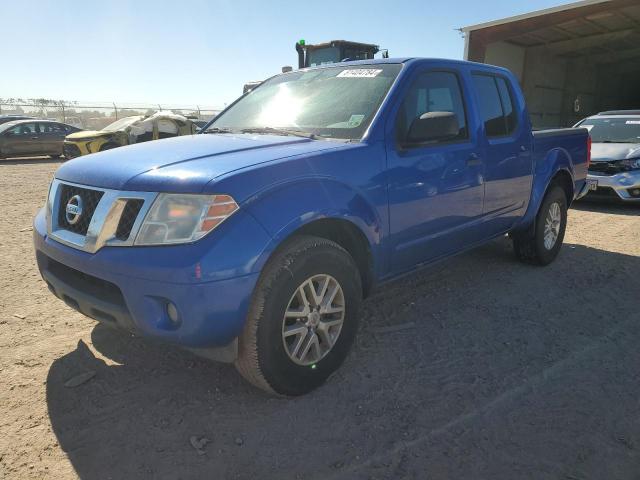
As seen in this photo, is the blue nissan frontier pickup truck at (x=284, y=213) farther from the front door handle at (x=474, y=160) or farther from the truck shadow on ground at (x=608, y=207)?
the truck shadow on ground at (x=608, y=207)

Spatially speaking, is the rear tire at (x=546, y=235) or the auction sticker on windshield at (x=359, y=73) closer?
the auction sticker on windshield at (x=359, y=73)

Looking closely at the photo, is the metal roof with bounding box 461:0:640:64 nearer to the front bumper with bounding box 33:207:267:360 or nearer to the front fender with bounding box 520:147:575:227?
the front fender with bounding box 520:147:575:227

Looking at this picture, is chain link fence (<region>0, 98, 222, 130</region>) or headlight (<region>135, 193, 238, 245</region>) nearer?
headlight (<region>135, 193, 238, 245</region>)

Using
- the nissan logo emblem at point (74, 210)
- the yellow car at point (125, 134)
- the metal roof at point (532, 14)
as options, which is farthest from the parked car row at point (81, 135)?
the nissan logo emblem at point (74, 210)

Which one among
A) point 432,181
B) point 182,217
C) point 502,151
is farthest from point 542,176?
point 182,217

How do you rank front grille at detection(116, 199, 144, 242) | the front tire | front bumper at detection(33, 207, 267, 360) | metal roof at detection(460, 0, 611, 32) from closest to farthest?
1. front bumper at detection(33, 207, 267, 360)
2. front grille at detection(116, 199, 144, 242)
3. the front tire
4. metal roof at detection(460, 0, 611, 32)

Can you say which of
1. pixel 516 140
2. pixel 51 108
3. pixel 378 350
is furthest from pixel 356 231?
pixel 51 108

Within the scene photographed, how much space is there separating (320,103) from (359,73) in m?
0.39

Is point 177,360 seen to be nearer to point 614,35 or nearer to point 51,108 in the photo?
point 614,35

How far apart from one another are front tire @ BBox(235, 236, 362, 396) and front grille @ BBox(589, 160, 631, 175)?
7351mm

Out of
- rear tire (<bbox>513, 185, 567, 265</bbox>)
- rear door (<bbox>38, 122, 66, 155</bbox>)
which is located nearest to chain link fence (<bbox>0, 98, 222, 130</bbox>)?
rear door (<bbox>38, 122, 66, 155</bbox>)

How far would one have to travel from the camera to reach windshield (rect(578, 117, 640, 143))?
30.3ft

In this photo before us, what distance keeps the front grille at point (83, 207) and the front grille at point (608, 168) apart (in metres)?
8.52

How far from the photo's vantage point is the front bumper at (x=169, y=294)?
2.22 m
